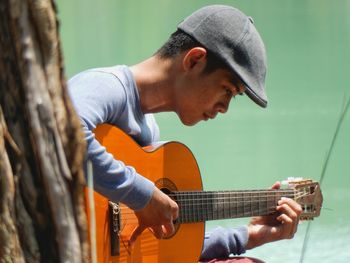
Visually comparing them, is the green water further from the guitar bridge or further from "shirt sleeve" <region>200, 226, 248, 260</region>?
the guitar bridge

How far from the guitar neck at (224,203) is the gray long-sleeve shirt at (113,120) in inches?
6.7

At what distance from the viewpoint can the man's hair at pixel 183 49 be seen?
218 cm

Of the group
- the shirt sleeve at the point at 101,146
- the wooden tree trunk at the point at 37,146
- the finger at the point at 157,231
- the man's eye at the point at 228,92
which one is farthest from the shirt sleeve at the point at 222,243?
the wooden tree trunk at the point at 37,146

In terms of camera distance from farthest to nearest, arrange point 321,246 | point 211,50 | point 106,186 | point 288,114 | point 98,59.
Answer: point 98,59 → point 288,114 → point 321,246 → point 211,50 → point 106,186

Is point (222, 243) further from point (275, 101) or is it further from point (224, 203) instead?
point (275, 101)

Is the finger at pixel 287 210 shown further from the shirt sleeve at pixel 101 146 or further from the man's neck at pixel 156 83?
the shirt sleeve at pixel 101 146

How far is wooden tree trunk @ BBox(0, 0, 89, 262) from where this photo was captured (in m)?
0.93

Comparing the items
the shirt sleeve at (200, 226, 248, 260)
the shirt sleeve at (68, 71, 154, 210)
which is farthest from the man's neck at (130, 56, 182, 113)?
the shirt sleeve at (200, 226, 248, 260)

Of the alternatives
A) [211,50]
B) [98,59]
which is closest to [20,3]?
[211,50]

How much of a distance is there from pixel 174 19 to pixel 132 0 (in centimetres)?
137

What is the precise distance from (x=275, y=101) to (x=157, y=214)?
4.40m

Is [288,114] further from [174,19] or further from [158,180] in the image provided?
[158,180]

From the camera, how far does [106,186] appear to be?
1.92 metres

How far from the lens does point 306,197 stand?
2652mm
